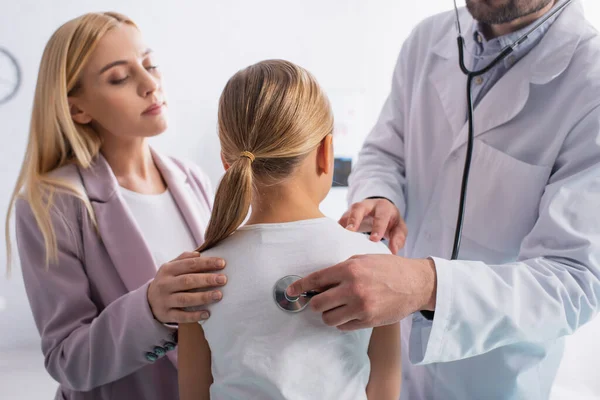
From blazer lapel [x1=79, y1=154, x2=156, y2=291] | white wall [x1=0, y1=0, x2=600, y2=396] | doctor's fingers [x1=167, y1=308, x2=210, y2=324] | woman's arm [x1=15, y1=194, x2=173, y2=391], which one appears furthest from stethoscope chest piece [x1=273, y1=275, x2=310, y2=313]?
white wall [x1=0, y1=0, x2=600, y2=396]

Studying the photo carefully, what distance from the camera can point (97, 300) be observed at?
102cm

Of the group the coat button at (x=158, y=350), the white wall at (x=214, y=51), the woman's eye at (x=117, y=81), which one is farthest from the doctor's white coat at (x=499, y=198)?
the white wall at (x=214, y=51)

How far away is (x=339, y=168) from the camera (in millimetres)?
2941

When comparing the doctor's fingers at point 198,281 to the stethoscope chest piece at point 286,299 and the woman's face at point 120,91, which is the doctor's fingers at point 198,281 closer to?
the stethoscope chest piece at point 286,299

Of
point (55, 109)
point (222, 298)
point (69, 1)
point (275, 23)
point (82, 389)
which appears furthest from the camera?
point (275, 23)

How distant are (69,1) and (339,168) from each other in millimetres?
1581

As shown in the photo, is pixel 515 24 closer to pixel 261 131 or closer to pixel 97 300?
pixel 261 131

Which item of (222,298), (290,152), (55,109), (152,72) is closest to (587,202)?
(290,152)

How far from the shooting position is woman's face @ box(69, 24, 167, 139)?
1.08 m

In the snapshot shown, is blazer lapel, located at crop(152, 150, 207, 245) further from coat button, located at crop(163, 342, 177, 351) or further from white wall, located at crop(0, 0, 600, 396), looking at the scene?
white wall, located at crop(0, 0, 600, 396)

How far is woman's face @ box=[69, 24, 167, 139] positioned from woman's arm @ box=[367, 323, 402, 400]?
63cm

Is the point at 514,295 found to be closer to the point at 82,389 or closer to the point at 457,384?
the point at 457,384

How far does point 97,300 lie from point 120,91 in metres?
0.42

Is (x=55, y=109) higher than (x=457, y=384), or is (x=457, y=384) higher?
(x=55, y=109)
